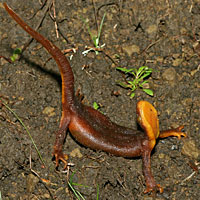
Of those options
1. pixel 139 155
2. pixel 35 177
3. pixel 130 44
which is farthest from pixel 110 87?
pixel 35 177

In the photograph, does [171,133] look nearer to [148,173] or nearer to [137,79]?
[148,173]

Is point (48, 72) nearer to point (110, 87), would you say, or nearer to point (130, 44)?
point (110, 87)

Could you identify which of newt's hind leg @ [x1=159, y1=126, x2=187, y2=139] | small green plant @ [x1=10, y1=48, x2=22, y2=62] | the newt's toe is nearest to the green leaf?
newt's hind leg @ [x1=159, y1=126, x2=187, y2=139]

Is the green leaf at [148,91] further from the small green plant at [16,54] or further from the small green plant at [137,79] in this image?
the small green plant at [16,54]

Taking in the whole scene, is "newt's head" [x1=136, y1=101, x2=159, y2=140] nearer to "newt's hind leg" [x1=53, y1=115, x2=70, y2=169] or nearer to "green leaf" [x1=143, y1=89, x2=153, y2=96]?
"green leaf" [x1=143, y1=89, x2=153, y2=96]

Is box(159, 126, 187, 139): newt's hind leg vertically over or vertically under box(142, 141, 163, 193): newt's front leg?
over

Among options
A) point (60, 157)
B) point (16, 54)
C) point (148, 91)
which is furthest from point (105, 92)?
point (16, 54)

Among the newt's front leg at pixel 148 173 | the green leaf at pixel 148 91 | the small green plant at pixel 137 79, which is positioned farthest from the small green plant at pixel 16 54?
the newt's front leg at pixel 148 173
